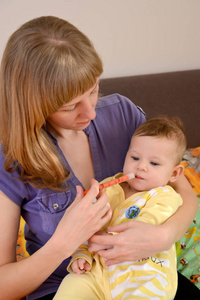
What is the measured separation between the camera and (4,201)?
3.42ft

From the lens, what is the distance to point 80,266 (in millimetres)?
1044

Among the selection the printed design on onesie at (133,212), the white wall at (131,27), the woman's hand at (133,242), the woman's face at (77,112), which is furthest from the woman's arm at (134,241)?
the white wall at (131,27)

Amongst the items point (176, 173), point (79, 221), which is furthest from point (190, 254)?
point (79, 221)

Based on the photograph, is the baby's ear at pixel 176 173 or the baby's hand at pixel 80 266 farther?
the baby's ear at pixel 176 173

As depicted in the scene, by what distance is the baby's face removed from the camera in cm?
123

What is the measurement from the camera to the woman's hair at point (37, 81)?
0.93m

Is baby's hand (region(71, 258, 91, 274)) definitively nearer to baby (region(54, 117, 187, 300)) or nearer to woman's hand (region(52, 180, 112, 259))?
baby (region(54, 117, 187, 300))

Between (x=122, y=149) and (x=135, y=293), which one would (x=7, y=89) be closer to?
(x=122, y=149)

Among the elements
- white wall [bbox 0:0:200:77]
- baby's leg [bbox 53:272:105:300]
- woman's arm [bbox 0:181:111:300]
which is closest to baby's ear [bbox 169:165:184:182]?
woman's arm [bbox 0:181:111:300]

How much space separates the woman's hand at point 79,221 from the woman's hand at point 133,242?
0.07 meters

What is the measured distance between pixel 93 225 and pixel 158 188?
322 mm

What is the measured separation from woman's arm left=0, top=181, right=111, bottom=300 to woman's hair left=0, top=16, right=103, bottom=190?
16 centimetres

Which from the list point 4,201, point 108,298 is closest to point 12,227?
point 4,201

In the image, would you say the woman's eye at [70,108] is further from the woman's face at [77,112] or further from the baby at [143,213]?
the baby at [143,213]
